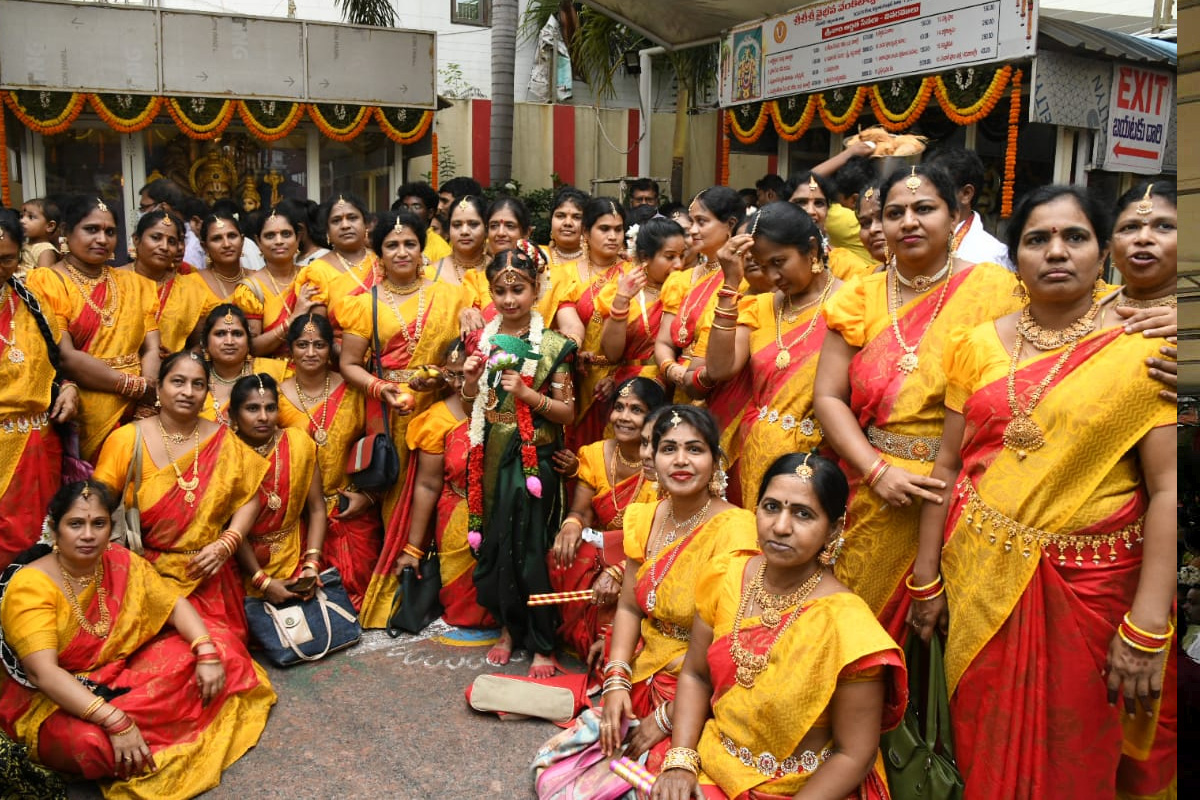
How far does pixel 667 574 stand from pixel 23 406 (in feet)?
8.56

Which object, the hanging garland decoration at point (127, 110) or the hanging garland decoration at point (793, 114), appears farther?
the hanging garland decoration at point (127, 110)

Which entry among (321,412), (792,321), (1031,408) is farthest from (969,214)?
(321,412)

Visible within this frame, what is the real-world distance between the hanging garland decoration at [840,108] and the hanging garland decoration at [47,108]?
→ 21.4ft

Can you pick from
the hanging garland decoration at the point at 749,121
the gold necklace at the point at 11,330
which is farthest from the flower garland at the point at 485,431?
the hanging garland decoration at the point at 749,121

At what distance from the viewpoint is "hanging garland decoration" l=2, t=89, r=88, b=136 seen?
8.52 meters

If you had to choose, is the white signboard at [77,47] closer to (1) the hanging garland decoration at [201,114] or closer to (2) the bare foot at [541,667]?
(1) the hanging garland decoration at [201,114]

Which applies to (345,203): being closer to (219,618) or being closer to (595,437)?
(595,437)

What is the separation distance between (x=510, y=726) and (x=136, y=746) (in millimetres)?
1180

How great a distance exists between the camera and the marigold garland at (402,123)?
9.84 m

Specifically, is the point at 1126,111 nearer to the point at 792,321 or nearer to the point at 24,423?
the point at 792,321

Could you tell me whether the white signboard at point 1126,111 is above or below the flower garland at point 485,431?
above

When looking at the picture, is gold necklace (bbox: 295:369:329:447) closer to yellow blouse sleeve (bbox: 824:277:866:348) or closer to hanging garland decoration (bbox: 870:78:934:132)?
yellow blouse sleeve (bbox: 824:277:866:348)

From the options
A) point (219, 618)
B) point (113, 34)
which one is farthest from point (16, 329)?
point (113, 34)

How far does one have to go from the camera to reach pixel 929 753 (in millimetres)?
2318
